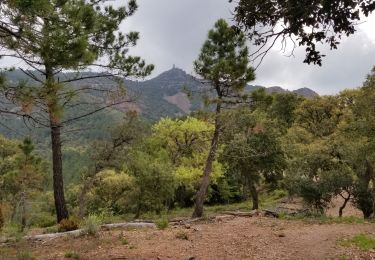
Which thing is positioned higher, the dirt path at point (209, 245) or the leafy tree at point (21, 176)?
the leafy tree at point (21, 176)

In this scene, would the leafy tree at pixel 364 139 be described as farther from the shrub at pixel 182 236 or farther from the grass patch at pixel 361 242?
the shrub at pixel 182 236

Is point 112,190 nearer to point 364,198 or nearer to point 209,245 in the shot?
point 364,198

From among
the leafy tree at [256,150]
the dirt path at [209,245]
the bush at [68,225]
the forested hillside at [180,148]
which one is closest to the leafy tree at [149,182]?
the forested hillside at [180,148]

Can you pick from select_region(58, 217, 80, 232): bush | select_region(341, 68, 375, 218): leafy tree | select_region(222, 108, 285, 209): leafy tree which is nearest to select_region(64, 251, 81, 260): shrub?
select_region(58, 217, 80, 232): bush

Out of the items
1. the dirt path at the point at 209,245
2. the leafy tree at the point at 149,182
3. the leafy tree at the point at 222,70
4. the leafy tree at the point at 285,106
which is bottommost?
the dirt path at the point at 209,245

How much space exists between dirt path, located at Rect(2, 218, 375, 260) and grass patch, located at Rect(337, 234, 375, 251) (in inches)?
10.8

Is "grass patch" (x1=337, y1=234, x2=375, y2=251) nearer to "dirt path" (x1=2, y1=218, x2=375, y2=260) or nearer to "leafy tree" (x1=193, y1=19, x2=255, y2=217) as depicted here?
"dirt path" (x1=2, y1=218, x2=375, y2=260)

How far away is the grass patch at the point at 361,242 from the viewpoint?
11.4 m

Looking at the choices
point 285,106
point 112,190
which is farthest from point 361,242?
point 285,106

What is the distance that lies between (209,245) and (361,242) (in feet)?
13.4

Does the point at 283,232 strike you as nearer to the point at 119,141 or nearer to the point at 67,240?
the point at 67,240

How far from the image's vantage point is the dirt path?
1006 centimetres

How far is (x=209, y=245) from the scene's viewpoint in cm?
1116

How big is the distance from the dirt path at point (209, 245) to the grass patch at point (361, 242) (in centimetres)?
27
